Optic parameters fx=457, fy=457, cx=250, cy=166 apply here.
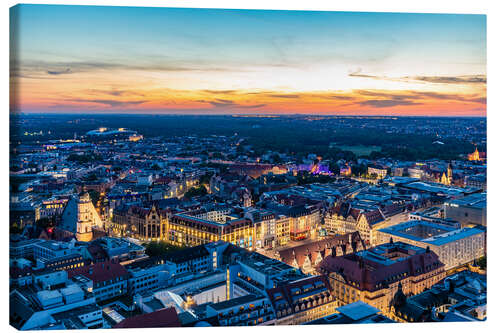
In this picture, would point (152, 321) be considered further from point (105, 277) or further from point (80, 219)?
point (80, 219)

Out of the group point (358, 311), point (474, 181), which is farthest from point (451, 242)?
point (474, 181)

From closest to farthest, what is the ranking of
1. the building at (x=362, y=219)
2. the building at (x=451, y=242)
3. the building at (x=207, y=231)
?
the building at (x=451, y=242) < the building at (x=207, y=231) < the building at (x=362, y=219)

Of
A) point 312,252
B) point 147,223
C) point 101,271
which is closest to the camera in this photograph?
point 101,271

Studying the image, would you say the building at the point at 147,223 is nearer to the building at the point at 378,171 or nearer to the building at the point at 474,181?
the building at the point at 474,181

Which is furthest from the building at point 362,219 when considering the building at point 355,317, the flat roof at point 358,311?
the building at point 355,317

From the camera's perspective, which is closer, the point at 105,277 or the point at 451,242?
the point at 105,277

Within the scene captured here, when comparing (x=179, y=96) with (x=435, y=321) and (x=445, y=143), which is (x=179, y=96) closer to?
(x=435, y=321)
